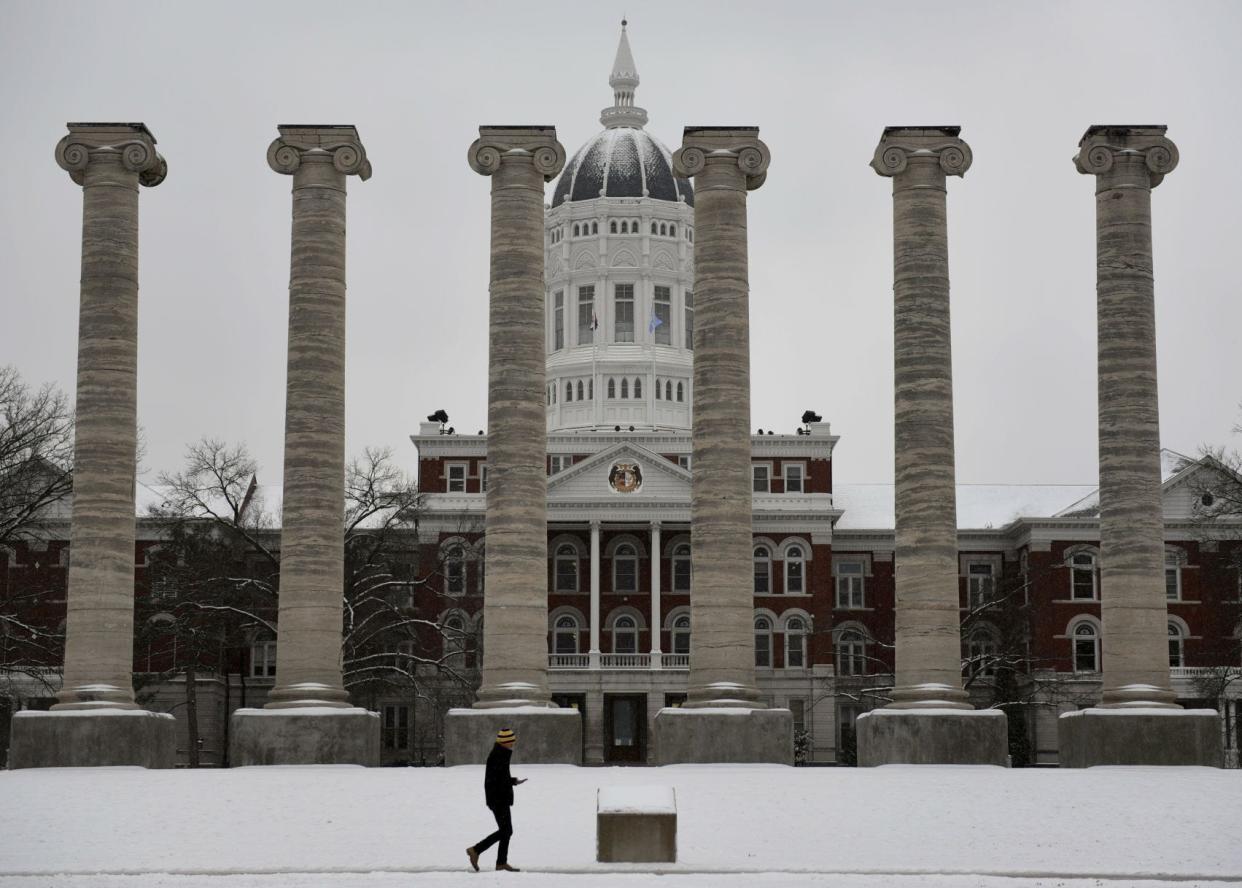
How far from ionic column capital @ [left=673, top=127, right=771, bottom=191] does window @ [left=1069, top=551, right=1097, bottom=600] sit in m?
59.5

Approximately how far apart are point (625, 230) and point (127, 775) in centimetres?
9578

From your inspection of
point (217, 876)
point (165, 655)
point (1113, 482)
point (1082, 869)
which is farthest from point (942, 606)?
point (165, 655)

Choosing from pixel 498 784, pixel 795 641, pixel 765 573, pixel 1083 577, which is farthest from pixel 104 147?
pixel 1083 577

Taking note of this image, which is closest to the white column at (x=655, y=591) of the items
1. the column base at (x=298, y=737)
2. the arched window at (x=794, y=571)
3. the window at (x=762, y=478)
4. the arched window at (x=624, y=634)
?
the arched window at (x=624, y=634)

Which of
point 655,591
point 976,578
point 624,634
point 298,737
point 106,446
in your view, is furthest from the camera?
point 976,578

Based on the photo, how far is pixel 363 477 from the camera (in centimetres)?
9000

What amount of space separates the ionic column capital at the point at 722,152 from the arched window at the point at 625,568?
5853 cm

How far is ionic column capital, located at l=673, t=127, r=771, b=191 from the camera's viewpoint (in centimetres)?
5894

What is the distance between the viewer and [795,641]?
115625mm

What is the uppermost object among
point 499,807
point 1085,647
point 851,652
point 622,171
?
point 622,171

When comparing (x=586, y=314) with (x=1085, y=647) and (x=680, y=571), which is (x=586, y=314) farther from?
(x=1085, y=647)

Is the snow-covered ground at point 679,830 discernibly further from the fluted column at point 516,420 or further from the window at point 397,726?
the window at point 397,726

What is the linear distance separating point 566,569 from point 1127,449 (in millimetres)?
61497

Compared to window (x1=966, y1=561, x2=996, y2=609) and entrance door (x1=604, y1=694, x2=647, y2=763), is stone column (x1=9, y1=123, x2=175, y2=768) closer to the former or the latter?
entrance door (x1=604, y1=694, x2=647, y2=763)
